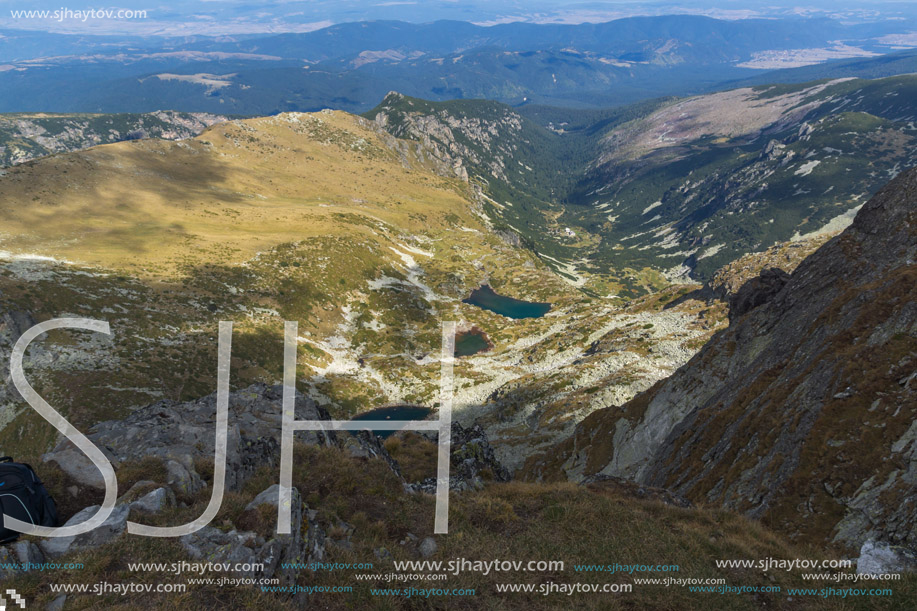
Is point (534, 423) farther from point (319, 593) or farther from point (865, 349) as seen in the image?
point (319, 593)

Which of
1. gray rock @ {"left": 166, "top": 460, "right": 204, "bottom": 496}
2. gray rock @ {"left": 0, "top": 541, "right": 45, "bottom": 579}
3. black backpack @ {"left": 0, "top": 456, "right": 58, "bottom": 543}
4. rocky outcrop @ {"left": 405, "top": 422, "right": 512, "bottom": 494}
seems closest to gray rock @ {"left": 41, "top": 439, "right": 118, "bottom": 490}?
black backpack @ {"left": 0, "top": 456, "right": 58, "bottom": 543}

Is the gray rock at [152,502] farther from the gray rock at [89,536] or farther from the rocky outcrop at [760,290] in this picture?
the rocky outcrop at [760,290]

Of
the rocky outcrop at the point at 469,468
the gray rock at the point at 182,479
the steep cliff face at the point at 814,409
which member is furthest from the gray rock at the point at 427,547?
the steep cliff face at the point at 814,409

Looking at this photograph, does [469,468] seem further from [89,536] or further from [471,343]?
[471,343]

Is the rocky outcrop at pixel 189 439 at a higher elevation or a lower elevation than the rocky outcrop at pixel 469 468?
higher

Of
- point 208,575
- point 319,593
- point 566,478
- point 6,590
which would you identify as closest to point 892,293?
point 566,478
